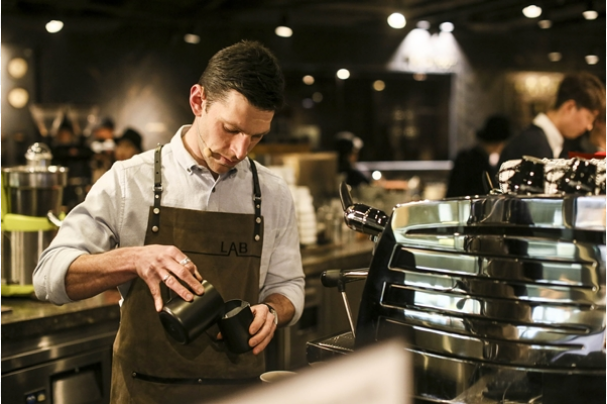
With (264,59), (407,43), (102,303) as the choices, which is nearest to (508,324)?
(264,59)

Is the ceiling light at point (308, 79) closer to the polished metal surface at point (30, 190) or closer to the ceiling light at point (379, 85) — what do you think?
the ceiling light at point (379, 85)

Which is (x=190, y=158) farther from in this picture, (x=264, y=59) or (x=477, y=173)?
(x=477, y=173)

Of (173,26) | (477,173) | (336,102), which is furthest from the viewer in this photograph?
(336,102)

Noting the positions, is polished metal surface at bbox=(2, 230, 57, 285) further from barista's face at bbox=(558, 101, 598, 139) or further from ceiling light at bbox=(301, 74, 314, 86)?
ceiling light at bbox=(301, 74, 314, 86)

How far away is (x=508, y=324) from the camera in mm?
999

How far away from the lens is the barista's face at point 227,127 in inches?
65.5

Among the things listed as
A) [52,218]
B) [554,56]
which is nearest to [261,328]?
[52,218]

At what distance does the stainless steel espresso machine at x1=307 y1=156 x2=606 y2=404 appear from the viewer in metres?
0.97

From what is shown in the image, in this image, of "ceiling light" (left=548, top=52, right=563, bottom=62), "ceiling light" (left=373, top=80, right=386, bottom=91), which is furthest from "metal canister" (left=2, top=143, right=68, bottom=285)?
"ceiling light" (left=548, top=52, right=563, bottom=62)

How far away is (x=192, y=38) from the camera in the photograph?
27.9ft

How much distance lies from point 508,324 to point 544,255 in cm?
11

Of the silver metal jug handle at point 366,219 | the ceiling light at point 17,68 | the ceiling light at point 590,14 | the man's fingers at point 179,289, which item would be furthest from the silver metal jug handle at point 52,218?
the ceiling light at point 590,14

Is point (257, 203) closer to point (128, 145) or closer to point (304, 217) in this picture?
point (304, 217)

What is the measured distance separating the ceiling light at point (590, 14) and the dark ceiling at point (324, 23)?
0.08 m
